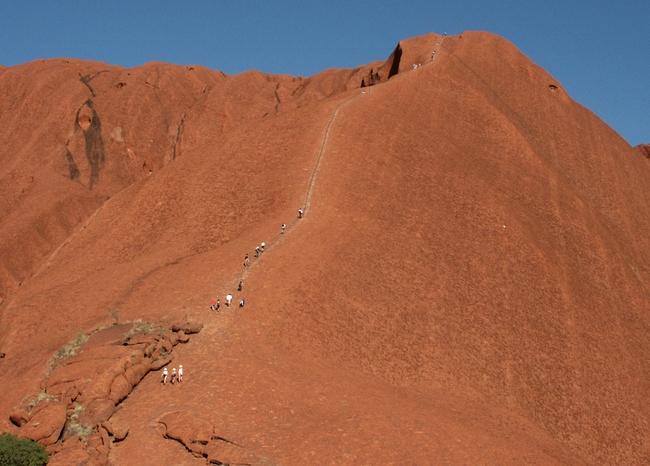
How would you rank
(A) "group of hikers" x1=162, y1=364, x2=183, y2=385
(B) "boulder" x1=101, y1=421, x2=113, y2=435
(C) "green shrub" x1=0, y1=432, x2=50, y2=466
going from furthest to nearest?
(A) "group of hikers" x1=162, y1=364, x2=183, y2=385
(B) "boulder" x1=101, y1=421, x2=113, y2=435
(C) "green shrub" x1=0, y1=432, x2=50, y2=466

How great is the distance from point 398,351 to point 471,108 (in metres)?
28.3

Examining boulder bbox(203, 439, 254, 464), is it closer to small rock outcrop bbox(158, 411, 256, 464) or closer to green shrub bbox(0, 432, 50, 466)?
small rock outcrop bbox(158, 411, 256, 464)

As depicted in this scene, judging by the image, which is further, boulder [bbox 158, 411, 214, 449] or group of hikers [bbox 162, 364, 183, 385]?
group of hikers [bbox 162, 364, 183, 385]

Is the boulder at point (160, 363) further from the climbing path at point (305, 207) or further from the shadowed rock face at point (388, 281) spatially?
the climbing path at point (305, 207)

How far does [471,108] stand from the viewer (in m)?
53.2

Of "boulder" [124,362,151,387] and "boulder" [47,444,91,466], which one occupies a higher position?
"boulder" [124,362,151,387]

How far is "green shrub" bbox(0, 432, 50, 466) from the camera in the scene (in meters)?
20.8

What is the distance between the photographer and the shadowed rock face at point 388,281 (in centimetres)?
2416

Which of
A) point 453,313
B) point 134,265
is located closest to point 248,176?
point 134,265

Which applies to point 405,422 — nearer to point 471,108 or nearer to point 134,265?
point 134,265

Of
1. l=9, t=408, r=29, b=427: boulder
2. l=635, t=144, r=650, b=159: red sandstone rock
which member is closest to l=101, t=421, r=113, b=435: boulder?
l=9, t=408, r=29, b=427: boulder

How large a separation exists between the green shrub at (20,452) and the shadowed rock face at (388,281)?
1.59 m

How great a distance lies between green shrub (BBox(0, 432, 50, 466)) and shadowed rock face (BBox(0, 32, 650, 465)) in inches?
62.6

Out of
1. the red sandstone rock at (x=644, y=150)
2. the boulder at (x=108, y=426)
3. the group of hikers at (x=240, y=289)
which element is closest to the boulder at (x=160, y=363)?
the boulder at (x=108, y=426)
